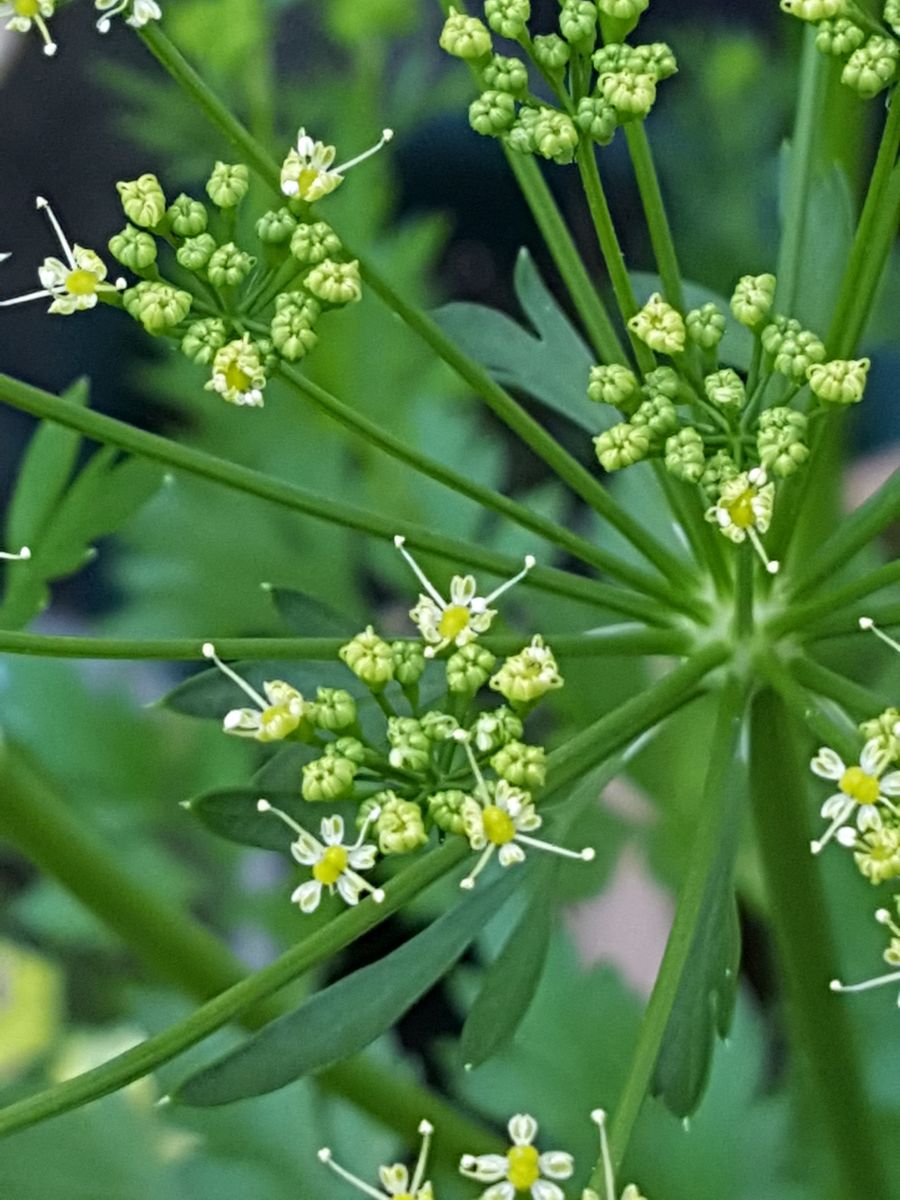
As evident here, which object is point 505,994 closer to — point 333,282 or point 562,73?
point 333,282

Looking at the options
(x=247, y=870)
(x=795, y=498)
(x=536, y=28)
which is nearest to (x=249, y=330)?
(x=795, y=498)

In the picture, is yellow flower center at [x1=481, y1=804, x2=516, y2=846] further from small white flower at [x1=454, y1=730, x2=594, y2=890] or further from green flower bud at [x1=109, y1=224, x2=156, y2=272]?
green flower bud at [x1=109, y1=224, x2=156, y2=272]

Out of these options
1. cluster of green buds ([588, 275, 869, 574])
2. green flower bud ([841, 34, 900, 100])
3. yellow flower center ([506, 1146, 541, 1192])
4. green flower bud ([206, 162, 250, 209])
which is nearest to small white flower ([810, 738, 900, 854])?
cluster of green buds ([588, 275, 869, 574])

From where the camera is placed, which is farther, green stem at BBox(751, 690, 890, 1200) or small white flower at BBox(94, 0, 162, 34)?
green stem at BBox(751, 690, 890, 1200)

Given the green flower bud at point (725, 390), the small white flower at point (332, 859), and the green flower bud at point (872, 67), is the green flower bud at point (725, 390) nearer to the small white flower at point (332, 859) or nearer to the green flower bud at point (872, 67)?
the green flower bud at point (872, 67)

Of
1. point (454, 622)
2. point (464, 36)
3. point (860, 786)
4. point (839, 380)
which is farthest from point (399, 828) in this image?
point (464, 36)

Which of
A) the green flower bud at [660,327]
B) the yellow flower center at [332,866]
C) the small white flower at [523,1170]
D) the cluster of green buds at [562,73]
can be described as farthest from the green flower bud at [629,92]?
the small white flower at [523,1170]

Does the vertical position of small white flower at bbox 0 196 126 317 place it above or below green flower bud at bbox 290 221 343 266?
below

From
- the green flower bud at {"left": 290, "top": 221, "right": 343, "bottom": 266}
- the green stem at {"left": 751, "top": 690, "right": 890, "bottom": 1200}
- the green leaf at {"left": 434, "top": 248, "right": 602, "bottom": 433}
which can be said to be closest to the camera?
the green flower bud at {"left": 290, "top": 221, "right": 343, "bottom": 266}
